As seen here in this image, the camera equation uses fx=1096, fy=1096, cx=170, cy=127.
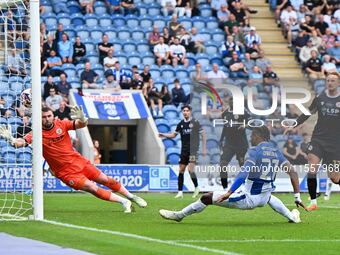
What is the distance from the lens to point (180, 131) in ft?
86.0

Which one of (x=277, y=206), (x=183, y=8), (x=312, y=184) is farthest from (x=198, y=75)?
(x=277, y=206)

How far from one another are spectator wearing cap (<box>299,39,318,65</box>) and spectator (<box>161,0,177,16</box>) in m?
4.55

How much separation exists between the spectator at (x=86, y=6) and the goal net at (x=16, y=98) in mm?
10032

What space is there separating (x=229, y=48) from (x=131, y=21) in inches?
131

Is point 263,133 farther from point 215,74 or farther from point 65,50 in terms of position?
point 215,74

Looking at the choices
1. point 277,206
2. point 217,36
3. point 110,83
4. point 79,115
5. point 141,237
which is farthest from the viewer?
point 217,36

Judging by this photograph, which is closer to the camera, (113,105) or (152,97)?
(113,105)

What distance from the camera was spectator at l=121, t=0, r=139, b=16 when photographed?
35.9 meters

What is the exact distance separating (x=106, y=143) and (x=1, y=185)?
7.84 m

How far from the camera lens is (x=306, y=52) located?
120 ft

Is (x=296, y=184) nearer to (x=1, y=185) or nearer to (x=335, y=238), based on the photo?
(x=335, y=238)

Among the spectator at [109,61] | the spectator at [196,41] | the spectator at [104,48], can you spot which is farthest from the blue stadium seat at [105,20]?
the spectator at [196,41]

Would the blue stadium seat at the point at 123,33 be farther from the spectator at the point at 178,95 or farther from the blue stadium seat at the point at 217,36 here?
the blue stadium seat at the point at 217,36

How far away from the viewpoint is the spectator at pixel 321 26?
3800cm
